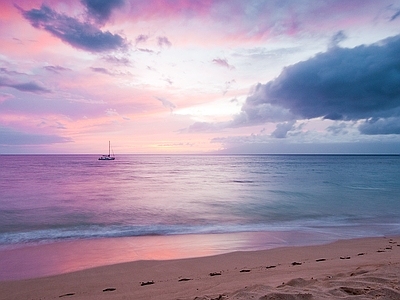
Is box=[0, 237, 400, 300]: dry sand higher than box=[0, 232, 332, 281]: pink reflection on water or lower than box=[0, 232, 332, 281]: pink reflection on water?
higher

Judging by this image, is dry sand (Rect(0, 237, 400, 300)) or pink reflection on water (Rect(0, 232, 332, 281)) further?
pink reflection on water (Rect(0, 232, 332, 281))

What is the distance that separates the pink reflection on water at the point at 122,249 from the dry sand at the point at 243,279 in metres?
0.73

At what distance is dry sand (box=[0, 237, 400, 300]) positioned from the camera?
16.3 ft

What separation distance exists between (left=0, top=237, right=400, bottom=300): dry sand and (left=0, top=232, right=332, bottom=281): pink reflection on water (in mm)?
731

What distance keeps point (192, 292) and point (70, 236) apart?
28.2ft

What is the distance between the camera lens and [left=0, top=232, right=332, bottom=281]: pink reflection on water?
8.15 metres

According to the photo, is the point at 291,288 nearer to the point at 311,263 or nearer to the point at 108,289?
the point at 311,263

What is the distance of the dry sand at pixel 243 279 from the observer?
4953 mm

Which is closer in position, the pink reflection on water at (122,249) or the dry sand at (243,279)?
the dry sand at (243,279)

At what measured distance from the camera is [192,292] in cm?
561

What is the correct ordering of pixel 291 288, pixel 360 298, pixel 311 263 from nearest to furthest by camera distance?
pixel 360 298
pixel 291 288
pixel 311 263

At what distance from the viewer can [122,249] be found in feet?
32.7

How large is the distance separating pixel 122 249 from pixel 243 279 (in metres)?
5.23

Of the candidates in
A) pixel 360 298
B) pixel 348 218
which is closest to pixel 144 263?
pixel 360 298
